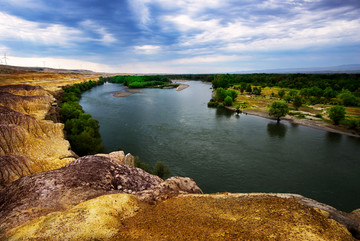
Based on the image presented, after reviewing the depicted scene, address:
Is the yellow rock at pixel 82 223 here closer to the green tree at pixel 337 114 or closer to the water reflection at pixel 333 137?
the water reflection at pixel 333 137

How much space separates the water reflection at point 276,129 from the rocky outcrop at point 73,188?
34501 mm

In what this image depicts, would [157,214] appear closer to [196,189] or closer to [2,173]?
[196,189]

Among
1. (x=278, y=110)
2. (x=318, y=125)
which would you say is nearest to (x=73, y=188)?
(x=278, y=110)

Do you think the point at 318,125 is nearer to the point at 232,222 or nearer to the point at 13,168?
the point at 232,222

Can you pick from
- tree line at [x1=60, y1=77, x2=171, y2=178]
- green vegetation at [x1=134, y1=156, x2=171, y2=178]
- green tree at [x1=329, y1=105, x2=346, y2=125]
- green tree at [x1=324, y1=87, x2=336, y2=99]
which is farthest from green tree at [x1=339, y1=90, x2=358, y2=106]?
green vegetation at [x1=134, y1=156, x2=171, y2=178]

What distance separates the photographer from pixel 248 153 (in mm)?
29406

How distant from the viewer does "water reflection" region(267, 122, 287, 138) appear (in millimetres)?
38941

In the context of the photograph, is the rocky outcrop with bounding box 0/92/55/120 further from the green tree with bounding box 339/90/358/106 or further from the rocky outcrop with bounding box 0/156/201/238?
the green tree with bounding box 339/90/358/106

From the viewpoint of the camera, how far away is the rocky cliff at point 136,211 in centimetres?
621

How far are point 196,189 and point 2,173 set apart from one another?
1124 centimetres

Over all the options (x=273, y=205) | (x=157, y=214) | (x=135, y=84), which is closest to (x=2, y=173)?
(x=157, y=214)

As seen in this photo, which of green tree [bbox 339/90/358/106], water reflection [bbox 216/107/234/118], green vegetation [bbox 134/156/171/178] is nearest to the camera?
green vegetation [bbox 134/156/171/178]

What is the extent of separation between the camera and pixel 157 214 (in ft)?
24.2

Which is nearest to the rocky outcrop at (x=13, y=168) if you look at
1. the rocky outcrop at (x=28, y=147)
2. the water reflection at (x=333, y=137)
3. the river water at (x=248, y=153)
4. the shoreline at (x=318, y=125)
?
the rocky outcrop at (x=28, y=147)
